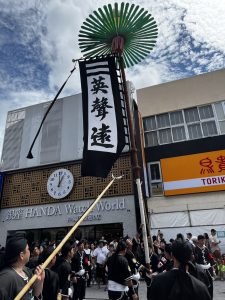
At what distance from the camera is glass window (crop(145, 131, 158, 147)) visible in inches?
610

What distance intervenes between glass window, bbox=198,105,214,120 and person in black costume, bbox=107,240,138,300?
11942 millimetres

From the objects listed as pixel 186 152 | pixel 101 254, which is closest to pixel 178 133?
pixel 186 152

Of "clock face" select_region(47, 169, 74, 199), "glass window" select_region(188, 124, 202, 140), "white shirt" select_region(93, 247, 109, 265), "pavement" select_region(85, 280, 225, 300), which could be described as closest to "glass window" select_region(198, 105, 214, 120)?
"glass window" select_region(188, 124, 202, 140)

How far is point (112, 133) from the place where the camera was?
20.8ft

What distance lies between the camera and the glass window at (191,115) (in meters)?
15.1

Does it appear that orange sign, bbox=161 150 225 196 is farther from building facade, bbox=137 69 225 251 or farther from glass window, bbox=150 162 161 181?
glass window, bbox=150 162 161 181

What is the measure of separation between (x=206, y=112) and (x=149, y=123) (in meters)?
3.48

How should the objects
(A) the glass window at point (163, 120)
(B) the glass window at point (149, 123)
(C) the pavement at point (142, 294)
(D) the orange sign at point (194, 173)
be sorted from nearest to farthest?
(C) the pavement at point (142, 294) → (D) the orange sign at point (194, 173) → (A) the glass window at point (163, 120) → (B) the glass window at point (149, 123)

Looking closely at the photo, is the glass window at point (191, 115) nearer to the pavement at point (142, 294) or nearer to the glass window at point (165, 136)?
the glass window at point (165, 136)

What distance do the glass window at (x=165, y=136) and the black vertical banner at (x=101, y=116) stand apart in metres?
8.93

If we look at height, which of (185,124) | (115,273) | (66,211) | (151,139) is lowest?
(115,273)

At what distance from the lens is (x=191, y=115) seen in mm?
15312

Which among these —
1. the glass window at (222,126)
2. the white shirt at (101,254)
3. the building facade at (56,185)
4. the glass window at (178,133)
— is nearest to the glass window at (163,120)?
the glass window at (178,133)

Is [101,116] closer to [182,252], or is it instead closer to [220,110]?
[182,252]
